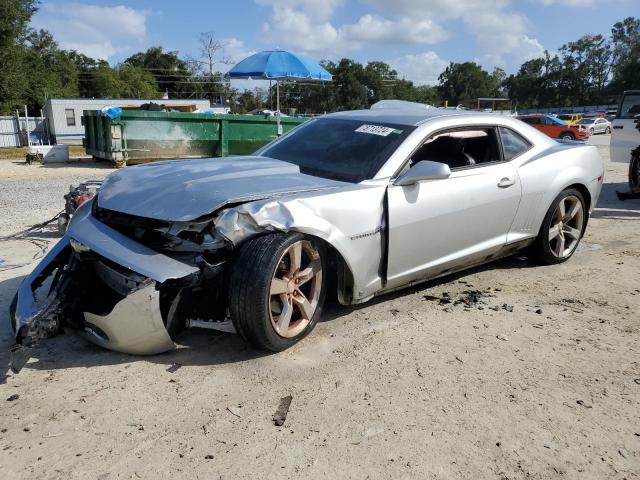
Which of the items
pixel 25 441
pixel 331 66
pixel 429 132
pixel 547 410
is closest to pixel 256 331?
pixel 25 441

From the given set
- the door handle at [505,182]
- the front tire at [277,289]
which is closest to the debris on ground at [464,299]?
the door handle at [505,182]

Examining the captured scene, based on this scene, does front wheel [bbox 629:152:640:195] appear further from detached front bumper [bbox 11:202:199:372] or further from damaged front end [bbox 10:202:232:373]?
detached front bumper [bbox 11:202:199:372]

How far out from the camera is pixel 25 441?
95.8 inches

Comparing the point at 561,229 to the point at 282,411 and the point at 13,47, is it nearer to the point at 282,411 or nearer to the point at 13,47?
the point at 282,411

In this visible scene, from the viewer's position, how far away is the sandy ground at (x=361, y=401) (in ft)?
7.59

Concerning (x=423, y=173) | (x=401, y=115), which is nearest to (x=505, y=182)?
(x=401, y=115)

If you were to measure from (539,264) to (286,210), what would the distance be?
3.14 m

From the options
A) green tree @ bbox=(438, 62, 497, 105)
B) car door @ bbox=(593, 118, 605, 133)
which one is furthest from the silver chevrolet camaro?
green tree @ bbox=(438, 62, 497, 105)

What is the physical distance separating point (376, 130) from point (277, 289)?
1.63 m

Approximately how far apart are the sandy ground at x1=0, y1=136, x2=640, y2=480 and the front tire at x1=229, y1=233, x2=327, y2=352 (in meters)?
0.17

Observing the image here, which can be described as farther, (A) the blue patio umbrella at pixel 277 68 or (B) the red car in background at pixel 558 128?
(B) the red car in background at pixel 558 128

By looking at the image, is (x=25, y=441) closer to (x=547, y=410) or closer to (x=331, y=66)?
(x=547, y=410)

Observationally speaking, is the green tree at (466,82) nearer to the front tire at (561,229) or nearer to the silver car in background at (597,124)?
the silver car in background at (597,124)

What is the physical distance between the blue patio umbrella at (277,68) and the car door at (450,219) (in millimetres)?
9394
